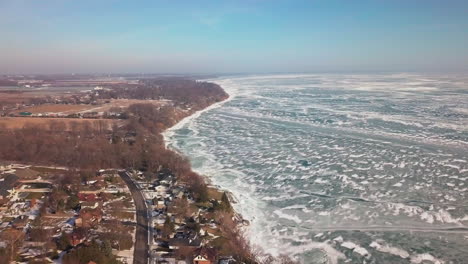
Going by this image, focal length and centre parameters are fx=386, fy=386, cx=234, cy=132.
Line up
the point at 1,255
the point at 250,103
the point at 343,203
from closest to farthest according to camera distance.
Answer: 1. the point at 1,255
2. the point at 343,203
3. the point at 250,103

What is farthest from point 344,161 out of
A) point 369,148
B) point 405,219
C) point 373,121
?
point 373,121

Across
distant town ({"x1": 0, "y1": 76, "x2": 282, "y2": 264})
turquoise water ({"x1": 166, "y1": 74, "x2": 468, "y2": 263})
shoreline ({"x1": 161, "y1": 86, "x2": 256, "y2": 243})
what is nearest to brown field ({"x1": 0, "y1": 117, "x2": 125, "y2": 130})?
distant town ({"x1": 0, "y1": 76, "x2": 282, "y2": 264})

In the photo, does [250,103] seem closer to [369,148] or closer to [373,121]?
[373,121]

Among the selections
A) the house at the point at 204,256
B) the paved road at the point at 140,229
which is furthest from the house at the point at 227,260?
the paved road at the point at 140,229

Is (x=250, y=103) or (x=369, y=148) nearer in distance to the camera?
(x=369, y=148)

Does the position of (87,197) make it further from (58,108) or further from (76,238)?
(58,108)

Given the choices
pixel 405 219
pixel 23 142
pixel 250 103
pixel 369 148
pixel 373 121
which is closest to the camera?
pixel 405 219

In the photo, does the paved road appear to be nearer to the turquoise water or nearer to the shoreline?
the shoreline
